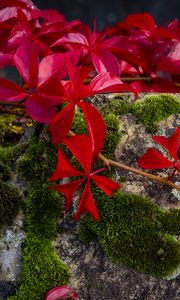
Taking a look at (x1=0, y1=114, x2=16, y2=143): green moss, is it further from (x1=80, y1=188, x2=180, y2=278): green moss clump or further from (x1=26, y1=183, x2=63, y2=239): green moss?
(x1=80, y1=188, x2=180, y2=278): green moss clump

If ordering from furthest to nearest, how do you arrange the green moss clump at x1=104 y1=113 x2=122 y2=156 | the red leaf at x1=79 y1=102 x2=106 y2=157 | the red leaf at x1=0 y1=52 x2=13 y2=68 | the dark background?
the dark background
the green moss clump at x1=104 y1=113 x2=122 y2=156
the red leaf at x1=0 y1=52 x2=13 y2=68
the red leaf at x1=79 y1=102 x2=106 y2=157

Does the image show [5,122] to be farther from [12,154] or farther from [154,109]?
[154,109]

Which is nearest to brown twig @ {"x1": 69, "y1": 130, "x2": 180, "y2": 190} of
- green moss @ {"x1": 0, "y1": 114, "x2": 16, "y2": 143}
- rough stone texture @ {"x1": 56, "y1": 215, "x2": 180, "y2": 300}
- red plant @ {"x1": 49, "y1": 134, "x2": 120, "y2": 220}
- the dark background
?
red plant @ {"x1": 49, "y1": 134, "x2": 120, "y2": 220}

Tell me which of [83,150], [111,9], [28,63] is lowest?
[111,9]

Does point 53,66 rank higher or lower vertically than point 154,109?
higher

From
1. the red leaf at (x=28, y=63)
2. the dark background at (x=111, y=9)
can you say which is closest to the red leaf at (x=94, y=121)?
the red leaf at (x=28, y=63)

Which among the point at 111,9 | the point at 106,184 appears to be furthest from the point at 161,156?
the point at 111,9
